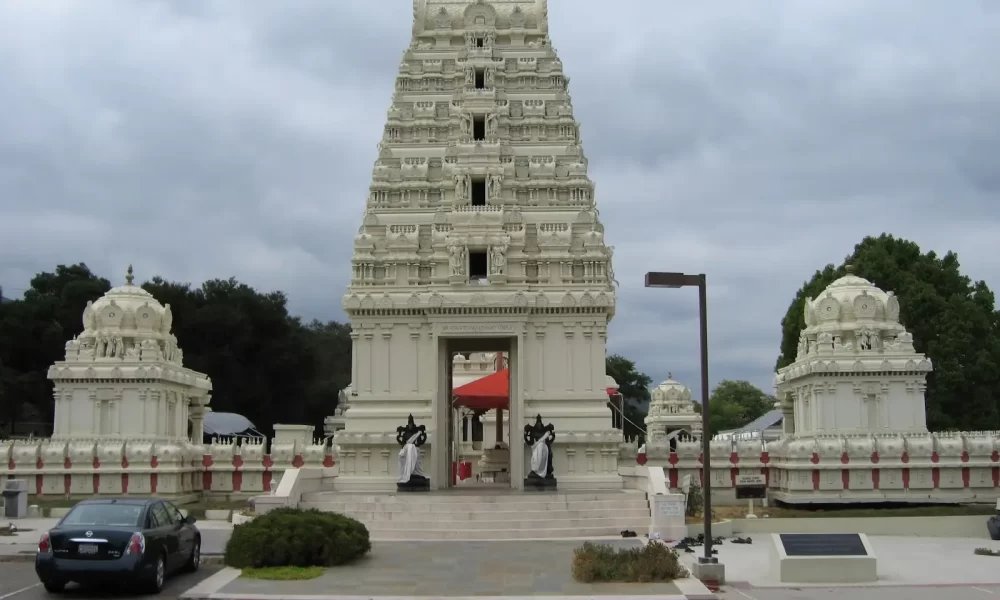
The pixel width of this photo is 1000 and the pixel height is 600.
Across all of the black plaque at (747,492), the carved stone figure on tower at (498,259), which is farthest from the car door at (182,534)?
the black plaque at (747,492)

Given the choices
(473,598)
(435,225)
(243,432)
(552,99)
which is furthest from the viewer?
(243,432)

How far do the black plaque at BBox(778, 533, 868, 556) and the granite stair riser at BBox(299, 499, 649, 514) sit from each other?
8.07m

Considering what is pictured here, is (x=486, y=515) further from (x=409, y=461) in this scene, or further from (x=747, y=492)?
(x=747, y=492)

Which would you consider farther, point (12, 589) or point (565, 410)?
point (565, 410)

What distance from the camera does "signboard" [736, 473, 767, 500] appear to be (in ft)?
116

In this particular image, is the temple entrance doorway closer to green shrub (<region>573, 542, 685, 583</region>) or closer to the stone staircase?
the stone staircase

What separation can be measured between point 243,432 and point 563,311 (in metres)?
36.7

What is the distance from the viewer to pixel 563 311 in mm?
32438

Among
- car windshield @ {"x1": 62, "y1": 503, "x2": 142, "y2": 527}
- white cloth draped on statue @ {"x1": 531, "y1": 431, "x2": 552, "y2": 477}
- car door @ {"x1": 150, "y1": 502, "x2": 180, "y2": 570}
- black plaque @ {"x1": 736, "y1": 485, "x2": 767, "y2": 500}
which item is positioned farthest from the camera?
black plaque @ {"x1": 736, "y1": 485, "x2": 767, "y2": 500}

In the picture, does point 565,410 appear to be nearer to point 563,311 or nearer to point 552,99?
point 563,311

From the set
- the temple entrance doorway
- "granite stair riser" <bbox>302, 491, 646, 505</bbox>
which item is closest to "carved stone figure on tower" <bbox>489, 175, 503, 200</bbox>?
the temple entrance doorway

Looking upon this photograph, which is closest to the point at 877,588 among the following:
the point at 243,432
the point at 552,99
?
the point at 552,99

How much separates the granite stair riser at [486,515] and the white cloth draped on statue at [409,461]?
10.9 ft

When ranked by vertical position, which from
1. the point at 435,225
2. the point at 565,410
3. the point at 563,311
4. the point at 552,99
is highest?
the point at 552,99
